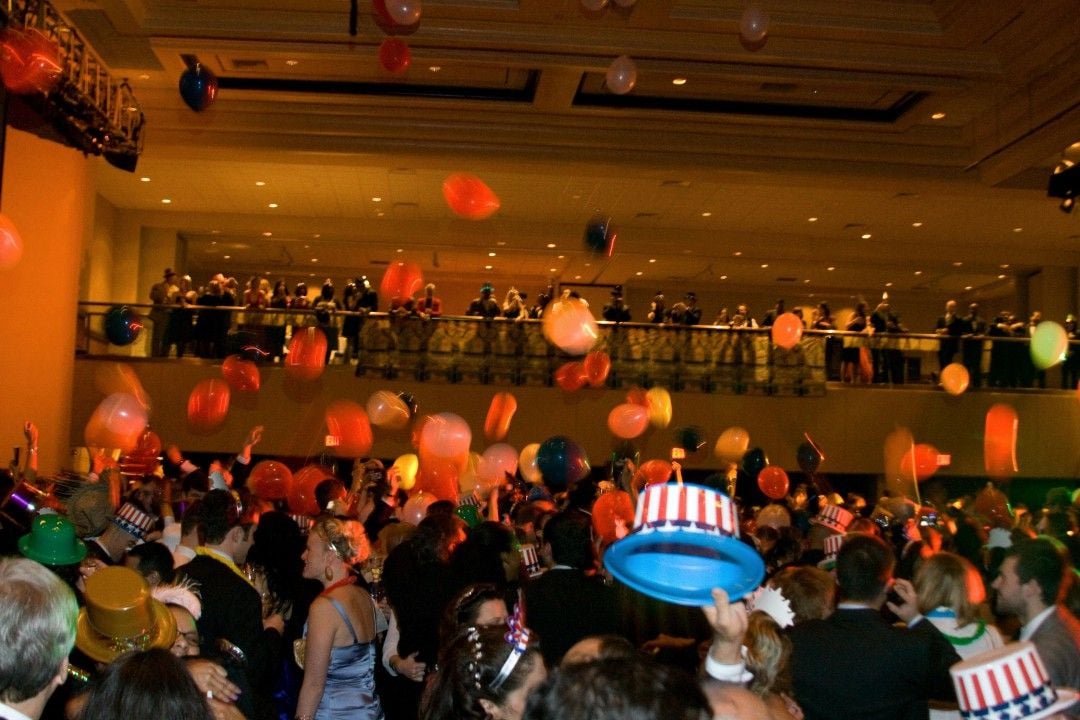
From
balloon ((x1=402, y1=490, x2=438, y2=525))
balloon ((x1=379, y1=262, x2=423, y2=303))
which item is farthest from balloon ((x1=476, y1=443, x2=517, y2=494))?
balloon ((x1=379, y1=262, x2=423, y2=303))

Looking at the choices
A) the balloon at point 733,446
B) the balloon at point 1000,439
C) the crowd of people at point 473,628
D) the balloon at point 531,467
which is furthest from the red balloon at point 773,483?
the crowd of people at point 473,628

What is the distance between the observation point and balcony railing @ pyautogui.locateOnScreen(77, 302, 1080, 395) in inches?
604

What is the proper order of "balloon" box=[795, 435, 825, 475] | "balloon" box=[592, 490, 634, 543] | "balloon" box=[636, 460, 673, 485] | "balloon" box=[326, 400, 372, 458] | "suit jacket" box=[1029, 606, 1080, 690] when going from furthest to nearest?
"balloon" box=[795, 435, 825, 475], "balloon" box=[326, 400, 372, 458], "balloon" box=[636, 460, 673, 485], "balloon" box=[592, 490, 634, 543], "suit jacket" box=[1029, 606, 1080, 690]

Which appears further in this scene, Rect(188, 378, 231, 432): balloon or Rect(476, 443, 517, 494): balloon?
Rect(188, 378, 231, 432): balloon

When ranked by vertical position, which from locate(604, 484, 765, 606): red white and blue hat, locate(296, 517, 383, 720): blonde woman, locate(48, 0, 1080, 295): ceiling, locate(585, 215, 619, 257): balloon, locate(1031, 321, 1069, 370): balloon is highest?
locate(48, 0, 1080, 295): ceiling

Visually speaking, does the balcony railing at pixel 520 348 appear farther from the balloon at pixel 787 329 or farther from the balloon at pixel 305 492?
the balloon at pixel 305 492

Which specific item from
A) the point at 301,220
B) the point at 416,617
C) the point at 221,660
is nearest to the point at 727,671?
the point at 221,660

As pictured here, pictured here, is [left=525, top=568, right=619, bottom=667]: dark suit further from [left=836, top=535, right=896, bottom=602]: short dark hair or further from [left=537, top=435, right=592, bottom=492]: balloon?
[left=537, top=435, right=592, bottom=492]: balloon

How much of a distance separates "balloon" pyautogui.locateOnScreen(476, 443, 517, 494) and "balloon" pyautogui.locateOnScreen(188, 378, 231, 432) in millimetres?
4997

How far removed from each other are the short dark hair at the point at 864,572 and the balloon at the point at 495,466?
5755mm

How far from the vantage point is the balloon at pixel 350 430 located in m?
12.1

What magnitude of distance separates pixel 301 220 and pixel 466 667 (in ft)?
A: 58.5

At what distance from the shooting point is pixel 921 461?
15.0 m

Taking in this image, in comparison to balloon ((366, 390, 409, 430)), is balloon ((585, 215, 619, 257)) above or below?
above
